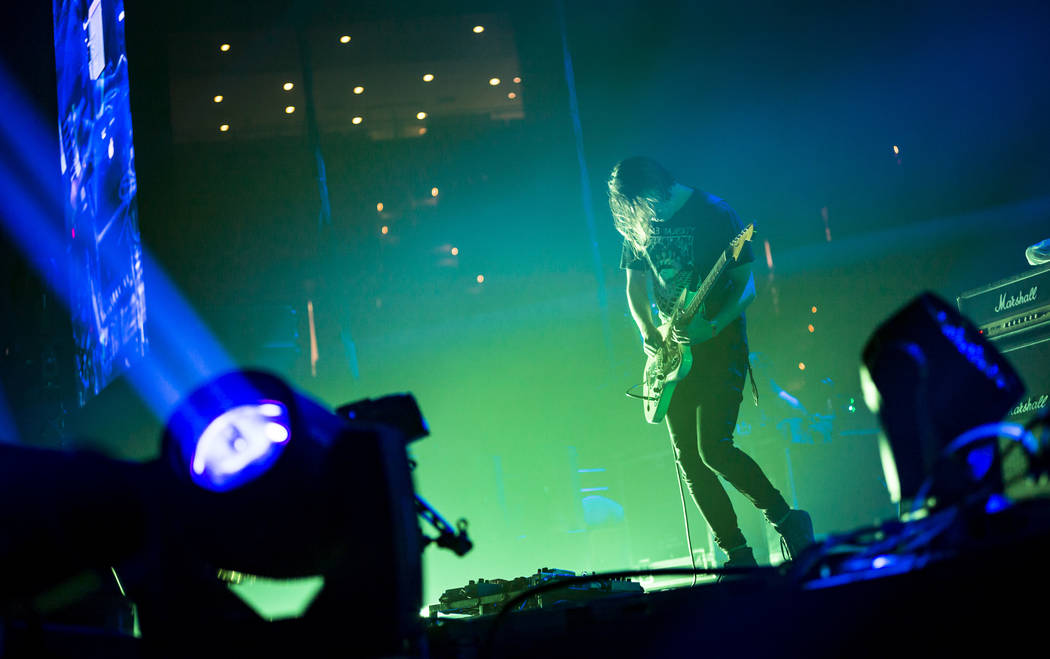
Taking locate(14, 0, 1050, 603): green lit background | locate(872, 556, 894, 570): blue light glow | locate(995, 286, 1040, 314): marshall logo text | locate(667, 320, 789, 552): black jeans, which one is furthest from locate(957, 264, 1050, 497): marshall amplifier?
locate(872, 556, 894, 570): blue light glow

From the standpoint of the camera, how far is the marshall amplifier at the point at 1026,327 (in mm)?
3426

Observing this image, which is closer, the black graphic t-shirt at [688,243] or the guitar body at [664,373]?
the guitar body at [664,373]

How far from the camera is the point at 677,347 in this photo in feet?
9.14

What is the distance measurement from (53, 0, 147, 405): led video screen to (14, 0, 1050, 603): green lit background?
57 cm

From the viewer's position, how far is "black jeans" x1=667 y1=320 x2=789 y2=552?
2.42 m

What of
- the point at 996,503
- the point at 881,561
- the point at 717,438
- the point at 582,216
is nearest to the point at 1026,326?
the point at 717,438

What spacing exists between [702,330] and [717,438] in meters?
0.39

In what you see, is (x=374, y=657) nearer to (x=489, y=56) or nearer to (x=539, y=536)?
(x=539, y=536)

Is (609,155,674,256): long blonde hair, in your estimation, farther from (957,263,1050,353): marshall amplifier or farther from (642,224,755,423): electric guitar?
(957,263,1050,353): marshall amplifier

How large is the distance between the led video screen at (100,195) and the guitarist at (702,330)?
2710mm

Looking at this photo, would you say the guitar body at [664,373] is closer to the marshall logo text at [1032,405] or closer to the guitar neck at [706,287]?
the guitar neck at [706,287]

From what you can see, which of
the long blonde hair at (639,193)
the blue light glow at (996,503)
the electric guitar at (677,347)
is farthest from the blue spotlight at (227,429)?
the long blonde hair at (639,193)

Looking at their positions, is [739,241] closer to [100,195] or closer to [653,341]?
[653,341]

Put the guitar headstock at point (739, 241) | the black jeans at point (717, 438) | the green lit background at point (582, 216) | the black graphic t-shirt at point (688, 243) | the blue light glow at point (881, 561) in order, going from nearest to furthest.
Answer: the blue light glow at point (881, 561) < the black jeans at point (717, 438) < the guitar headstock at point (739, 241) < the black graphic t-shirt at point (688, 243) < the green lit background at point (582, 216)
